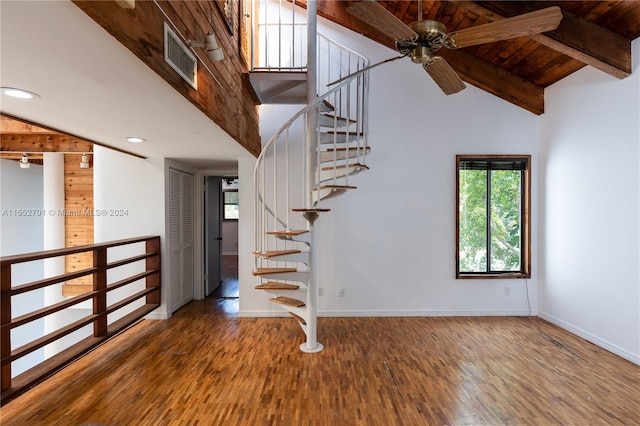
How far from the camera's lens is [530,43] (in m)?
3.21

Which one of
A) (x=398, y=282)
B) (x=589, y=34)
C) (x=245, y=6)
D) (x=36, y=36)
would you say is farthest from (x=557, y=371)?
(x=245, y=6)

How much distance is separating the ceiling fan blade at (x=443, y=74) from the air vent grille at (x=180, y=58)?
59.7 inches

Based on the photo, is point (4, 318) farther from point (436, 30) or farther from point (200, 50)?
point (436, 30)

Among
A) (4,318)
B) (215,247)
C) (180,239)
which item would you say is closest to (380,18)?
(4,318)

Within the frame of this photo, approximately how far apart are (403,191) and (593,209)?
1950 mm

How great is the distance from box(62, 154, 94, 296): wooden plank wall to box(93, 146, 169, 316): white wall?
0.88 m

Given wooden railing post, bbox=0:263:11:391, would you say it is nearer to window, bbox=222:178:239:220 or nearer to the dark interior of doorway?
the dark interior of doorway

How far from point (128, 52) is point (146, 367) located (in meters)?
2.59

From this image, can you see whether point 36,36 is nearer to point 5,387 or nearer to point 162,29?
point 162,29

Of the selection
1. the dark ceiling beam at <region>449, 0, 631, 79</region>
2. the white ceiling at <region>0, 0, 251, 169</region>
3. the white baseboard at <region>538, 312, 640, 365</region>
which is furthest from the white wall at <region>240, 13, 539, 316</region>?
the white ceiling at <region>0, 0, 251, 169</region>

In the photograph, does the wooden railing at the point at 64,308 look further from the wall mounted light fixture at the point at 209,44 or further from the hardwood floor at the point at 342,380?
the wall mounted light fixture at the point at 209,44

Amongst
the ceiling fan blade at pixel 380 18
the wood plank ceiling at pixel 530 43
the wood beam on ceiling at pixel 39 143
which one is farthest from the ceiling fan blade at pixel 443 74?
the wood beam on ceiling at pixel 39 143

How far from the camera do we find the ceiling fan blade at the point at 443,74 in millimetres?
1996

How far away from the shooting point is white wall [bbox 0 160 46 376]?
471cm
